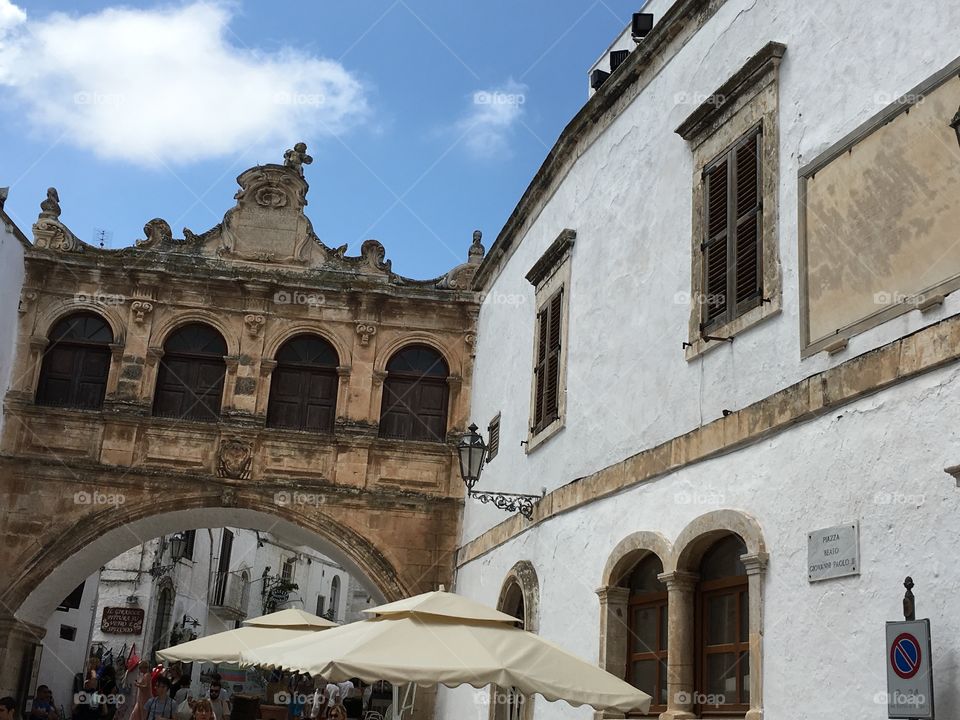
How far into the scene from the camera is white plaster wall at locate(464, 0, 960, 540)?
6.52m

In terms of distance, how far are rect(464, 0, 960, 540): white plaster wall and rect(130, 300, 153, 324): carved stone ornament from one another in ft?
19.9

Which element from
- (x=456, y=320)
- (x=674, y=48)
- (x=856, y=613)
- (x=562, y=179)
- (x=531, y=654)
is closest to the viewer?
(x=856, y=613)

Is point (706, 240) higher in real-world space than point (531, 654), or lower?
higher

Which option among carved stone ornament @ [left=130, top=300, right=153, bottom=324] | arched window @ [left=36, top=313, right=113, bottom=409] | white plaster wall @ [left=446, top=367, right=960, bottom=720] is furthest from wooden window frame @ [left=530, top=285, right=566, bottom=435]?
arched window @ [left=36, top=313, right=113, bottom=409]

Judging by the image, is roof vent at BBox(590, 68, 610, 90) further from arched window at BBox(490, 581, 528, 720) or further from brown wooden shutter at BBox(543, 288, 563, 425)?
arched window at BBox(490, 581, 528, 720)

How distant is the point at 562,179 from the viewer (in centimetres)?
1226

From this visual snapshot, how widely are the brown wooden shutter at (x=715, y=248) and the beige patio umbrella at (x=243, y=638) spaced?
541 centimetres

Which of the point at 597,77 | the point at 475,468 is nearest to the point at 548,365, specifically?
the point at 475,468

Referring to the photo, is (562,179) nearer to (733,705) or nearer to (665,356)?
(665,356)

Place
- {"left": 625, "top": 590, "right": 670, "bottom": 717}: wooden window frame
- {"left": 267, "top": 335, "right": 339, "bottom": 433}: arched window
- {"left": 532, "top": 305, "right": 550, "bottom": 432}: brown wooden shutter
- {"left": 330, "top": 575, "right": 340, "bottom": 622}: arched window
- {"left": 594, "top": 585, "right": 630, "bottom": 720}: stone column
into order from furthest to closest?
{"left": 330, "top": 575, "right": 340, "bottom": 622}: arched window, {"left": 267, "top": 335, "right": 339, "bottom": 433}: arched window, {"left": 532, "top": 305, "right": 550, "bottom": 432}: brown wooden shutter, {"left": 594, "top": 585, "right": 630, "bottom": 720}: stone column, {"left": 625, "top": 590, "right": 670, "bottom": 717}: wooden window frame

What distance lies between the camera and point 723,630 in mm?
7551

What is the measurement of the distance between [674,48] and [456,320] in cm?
842

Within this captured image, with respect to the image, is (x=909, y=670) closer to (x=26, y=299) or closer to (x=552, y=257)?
(x=552, y=257)

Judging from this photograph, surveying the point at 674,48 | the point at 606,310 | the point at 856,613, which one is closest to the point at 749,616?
the point at 856,613
